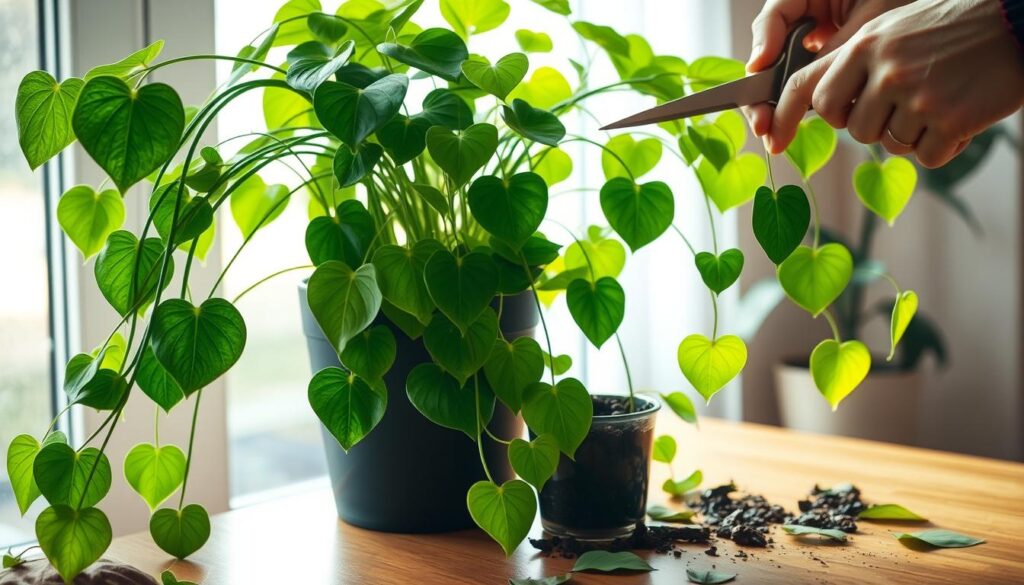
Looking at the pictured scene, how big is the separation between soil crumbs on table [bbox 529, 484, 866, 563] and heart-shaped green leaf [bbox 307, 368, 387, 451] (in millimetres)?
212

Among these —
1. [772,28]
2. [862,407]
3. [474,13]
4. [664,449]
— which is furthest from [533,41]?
[862,407]

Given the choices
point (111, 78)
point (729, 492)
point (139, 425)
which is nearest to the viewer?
point (111, 78)

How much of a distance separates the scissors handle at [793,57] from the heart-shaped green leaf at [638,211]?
0.14 m

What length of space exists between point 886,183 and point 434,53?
0.46m

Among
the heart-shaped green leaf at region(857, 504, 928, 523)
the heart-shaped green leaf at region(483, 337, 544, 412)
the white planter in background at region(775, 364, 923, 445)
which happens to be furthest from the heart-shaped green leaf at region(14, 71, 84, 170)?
the white planter in background at region(775, 364, 923, 445)

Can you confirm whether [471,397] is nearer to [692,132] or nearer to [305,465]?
[692,132]

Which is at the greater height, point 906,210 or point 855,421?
point 906,210

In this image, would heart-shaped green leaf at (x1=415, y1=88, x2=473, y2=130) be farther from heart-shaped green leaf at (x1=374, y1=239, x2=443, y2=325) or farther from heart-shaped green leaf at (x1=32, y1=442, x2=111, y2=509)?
heart-shaped green leaf at (x1=32, y1=442, x2=111, y2=509)

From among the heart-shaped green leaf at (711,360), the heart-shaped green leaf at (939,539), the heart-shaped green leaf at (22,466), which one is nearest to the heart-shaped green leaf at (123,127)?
the heart-shaped green leaf at (22,466)

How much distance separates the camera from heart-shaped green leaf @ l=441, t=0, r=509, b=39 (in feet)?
2.82

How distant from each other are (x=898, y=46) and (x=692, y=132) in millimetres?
181

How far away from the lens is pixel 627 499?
2.78 ft

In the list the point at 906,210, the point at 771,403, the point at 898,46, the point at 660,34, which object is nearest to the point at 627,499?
the point at 898,46

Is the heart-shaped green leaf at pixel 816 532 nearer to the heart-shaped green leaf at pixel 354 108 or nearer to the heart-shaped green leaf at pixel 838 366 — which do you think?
the heart-shaped green leaf at pixel 838 366
